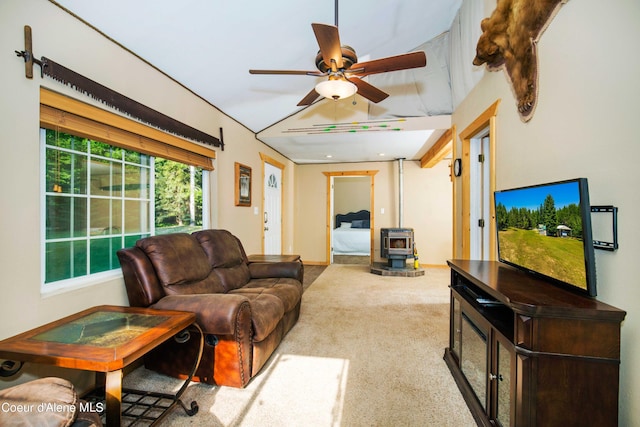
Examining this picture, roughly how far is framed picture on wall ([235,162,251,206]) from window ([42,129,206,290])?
1.10 m

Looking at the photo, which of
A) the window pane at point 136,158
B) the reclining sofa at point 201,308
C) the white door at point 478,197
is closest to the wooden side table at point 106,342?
the reclining sofa at point 201,308

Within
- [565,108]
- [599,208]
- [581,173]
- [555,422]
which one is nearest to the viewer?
[555,422]

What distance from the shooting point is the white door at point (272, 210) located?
16.4ft

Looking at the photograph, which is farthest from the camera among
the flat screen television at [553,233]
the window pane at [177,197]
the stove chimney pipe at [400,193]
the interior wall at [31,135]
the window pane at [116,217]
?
the stove chimney pipe at [400,193]

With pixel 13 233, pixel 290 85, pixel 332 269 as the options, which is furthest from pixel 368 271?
pixel 13 233

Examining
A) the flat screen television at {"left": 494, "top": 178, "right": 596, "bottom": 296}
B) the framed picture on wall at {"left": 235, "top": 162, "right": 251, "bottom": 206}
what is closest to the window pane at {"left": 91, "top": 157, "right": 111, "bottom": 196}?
the framed picture on wall at {"left": 235, "top": 162, "right": 251, "bottom": 206}

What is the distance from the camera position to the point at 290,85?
337cm

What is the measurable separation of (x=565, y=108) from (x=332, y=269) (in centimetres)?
478

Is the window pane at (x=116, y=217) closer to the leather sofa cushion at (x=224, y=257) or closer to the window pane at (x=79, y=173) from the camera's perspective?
the window pane at (x=79, y=173)

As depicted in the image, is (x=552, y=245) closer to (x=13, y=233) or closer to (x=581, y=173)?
(x=581, y=173)

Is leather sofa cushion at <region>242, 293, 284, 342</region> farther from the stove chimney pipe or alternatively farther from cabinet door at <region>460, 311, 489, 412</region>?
the stove chimney pipe

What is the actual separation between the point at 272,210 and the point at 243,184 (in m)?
1.36

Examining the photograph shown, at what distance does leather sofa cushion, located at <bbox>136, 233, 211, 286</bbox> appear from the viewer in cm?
201

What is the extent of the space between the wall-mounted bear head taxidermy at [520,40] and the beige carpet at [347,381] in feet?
6.28
